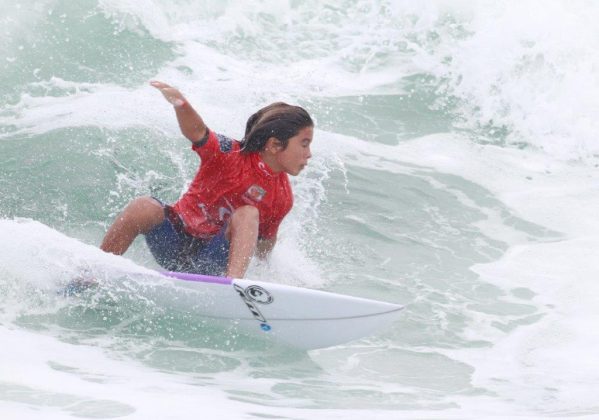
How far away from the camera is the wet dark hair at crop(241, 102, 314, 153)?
567 cm

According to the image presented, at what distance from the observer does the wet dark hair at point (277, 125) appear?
567 centimetres

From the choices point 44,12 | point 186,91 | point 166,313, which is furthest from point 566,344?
point 44,12

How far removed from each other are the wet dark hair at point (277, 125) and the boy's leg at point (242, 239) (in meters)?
0.40

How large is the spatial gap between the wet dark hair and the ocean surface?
90 cm

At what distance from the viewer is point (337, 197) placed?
849 cm

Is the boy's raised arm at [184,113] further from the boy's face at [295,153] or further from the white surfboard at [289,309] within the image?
the white surfboard at [289,309]

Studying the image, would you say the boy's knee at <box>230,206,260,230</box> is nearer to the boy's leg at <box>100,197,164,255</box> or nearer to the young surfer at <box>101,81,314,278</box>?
the young surfer at <box>101,81,314,278</box>

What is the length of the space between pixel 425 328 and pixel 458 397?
1091 mm

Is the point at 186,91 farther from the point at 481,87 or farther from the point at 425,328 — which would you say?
the point at 425,328

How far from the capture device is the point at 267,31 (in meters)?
13.0

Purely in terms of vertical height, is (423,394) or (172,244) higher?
(172,244)

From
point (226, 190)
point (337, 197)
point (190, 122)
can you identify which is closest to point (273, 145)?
point (226, 190)

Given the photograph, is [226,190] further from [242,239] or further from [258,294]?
[258,294]

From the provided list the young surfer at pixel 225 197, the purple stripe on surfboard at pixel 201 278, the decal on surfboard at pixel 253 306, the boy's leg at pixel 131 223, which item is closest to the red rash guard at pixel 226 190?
the young surfer at pixel 225 197
